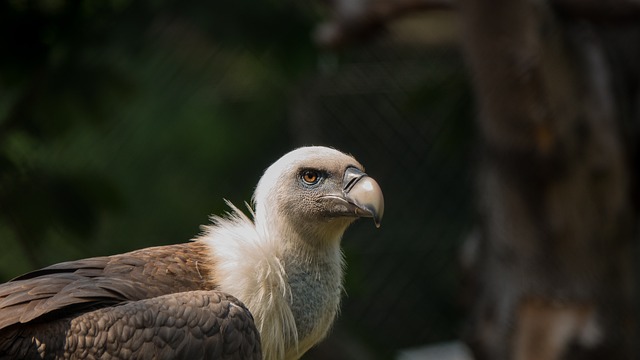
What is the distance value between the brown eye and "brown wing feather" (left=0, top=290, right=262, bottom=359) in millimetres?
566

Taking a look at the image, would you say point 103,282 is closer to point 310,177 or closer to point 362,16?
point 310,177

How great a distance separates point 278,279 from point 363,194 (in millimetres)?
397

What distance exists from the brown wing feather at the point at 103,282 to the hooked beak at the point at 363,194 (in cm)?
51

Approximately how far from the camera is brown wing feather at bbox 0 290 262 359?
128 inches

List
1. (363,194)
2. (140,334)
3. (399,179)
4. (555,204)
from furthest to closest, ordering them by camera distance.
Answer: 1. (399,179)
2. (555,204)
3. (363,194)
4. (140,334)

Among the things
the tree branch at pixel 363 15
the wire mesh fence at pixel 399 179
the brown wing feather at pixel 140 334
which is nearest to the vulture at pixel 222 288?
the brown wing feather at pixel 140 334

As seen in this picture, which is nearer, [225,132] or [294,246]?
[294,246]

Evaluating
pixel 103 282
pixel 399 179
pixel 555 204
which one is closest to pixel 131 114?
pixel 399 179

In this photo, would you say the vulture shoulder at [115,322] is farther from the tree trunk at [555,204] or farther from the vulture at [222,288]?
the tree trunk at [555,204]

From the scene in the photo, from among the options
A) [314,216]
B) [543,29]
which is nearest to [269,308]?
[314,216]

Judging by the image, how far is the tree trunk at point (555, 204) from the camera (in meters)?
6.06

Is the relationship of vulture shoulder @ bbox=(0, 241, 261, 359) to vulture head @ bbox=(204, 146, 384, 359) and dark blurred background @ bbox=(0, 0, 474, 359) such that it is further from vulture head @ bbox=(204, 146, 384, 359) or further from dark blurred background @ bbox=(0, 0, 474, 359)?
dark blurred background @ bbox=(0, 0, 474, 359)

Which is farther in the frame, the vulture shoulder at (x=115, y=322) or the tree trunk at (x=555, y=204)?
the tree trunk at (x=555, y=204)

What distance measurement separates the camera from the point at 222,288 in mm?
3578
